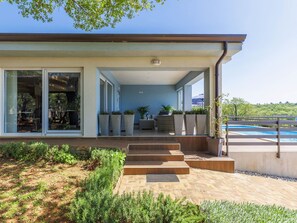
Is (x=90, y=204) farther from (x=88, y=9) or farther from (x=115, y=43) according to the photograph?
(x=88, y=9)

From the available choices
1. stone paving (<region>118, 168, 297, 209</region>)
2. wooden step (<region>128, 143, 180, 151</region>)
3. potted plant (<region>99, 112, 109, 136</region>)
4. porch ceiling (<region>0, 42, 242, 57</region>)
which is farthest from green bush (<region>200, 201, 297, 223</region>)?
potted plant (<region>99, 112, 109, 136</region>)

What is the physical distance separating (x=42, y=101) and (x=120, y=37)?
3.60 meters

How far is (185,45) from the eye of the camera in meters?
6.00

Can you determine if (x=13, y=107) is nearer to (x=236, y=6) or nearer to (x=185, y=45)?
(x=185, y=45)

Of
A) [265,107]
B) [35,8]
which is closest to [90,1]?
[35,8]

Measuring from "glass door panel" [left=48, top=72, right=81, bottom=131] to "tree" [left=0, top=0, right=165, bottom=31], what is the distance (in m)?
1.88

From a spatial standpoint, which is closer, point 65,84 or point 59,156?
point 59,156

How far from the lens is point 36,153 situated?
483cm

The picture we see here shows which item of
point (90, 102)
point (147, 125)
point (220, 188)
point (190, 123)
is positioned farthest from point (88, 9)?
point (147, 125)

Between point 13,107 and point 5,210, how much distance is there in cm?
549

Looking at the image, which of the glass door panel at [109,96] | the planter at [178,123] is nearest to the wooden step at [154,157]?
the planter at [178,123]

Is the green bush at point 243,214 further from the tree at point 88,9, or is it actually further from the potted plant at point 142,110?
the potted plant at point 142,110

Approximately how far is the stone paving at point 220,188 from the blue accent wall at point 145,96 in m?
9.72

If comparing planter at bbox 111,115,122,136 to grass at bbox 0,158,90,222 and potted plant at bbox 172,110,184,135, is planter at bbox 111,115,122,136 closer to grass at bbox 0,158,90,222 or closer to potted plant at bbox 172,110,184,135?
potted plant at bbox 172,110,184,135
